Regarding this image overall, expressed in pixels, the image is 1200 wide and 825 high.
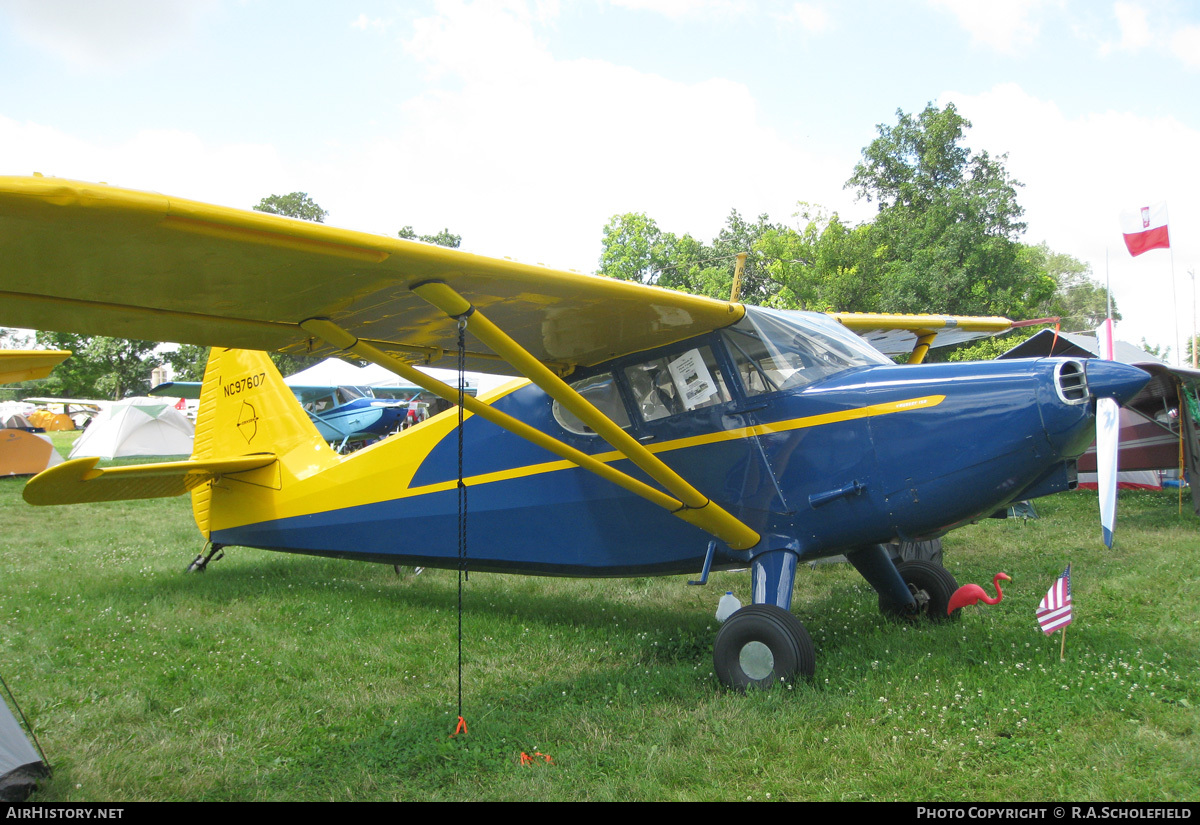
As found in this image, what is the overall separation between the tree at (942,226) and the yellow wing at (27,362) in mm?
23061

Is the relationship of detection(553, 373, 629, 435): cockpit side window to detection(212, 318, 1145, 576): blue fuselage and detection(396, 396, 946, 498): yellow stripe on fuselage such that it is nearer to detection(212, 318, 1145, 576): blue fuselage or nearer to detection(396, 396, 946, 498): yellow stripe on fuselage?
detection(212, 318, 1145, 576): blue fuselage

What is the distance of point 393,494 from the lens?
20.0ft

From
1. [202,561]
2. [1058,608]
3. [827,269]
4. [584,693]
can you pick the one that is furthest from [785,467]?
[827,269]

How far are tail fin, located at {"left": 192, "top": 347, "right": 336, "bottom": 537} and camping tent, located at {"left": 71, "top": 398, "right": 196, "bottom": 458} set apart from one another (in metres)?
15.6

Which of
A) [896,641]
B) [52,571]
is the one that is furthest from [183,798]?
[52,571]

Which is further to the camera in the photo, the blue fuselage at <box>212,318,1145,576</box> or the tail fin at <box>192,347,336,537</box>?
the tail fin at <box>192,347,336,537</box>

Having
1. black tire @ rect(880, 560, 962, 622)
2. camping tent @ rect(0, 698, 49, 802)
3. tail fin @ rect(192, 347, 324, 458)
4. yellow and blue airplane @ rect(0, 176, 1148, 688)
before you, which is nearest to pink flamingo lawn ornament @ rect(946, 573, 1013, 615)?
black tire @ rect(880, 560, 962, 622)

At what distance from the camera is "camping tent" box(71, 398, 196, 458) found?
2061cm

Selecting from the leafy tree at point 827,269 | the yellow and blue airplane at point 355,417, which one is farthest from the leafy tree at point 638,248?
the yellow and blue airplane at point 355,417

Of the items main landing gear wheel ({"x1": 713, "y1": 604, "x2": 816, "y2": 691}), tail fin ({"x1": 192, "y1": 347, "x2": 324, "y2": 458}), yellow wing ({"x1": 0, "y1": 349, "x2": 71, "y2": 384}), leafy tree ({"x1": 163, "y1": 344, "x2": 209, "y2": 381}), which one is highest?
leafy tree ({"x1": 163, "y1": 344, "x2": 209, "y2": 381})

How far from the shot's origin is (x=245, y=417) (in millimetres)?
7434

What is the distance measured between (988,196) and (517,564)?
84.9 feet

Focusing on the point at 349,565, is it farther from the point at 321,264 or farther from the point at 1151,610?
the point at 1151,610

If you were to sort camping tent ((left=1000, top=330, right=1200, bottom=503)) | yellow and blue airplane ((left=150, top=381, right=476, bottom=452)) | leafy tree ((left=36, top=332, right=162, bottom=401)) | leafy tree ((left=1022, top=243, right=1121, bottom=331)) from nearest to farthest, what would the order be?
camping tent ((left=1000, top=330, right=1200, bottom=503)), yellow and blue airplane ((left=150, top=381, right=476, bottom=452)), leafy tree ((left=36, top=332, right=162, bottom=401)), leafy tree ((left=1022, top=243, right=1121, bottom=331))
